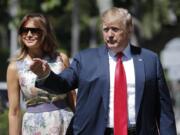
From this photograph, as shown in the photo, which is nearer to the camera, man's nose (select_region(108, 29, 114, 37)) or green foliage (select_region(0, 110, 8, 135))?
man's nose (select_region(108, 29, 114, 37))

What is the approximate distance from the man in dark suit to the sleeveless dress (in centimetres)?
54

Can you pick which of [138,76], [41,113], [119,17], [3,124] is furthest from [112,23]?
[3,124]

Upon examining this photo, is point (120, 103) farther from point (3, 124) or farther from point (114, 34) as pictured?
point (3, 124)

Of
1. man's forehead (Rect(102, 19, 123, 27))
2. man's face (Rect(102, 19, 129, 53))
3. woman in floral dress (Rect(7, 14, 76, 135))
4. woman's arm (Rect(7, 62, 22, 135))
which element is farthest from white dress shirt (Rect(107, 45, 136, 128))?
woman's arm (Rect(7, 62, 22, 135))

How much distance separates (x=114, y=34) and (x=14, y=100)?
3.67ft

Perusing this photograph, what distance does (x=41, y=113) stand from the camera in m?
5.95

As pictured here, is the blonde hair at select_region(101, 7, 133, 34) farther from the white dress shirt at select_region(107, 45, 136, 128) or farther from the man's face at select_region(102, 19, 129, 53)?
the white dress shirt at select_region(107, 45, 136, 128)

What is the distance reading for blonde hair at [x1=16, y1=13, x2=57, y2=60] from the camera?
6.00 m

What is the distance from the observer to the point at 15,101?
19.6ft

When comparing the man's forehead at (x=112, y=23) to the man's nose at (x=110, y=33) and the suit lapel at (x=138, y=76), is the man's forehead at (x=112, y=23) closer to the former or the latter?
the man's nose at (x=110, y=33)

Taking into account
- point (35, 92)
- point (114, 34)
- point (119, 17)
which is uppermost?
point (119, 17)

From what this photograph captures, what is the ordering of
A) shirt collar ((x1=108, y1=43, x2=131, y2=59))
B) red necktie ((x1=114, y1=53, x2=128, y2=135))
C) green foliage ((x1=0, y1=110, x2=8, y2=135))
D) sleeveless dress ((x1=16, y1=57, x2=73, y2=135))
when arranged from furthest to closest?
green foliage ((x1=0, y1=110, x2=8, y2=135))
sleeveless dress ((x1=16, y1=57, x2=73, y2=135))
shirt collar ((x1=108, y1=43, x2=131, y2=59))
red necktie ((x1=114, y1=53, x2=128, y2=135))

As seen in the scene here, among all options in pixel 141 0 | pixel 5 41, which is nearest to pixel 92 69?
pixel 141 0

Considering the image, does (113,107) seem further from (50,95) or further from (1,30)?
(1,30)
